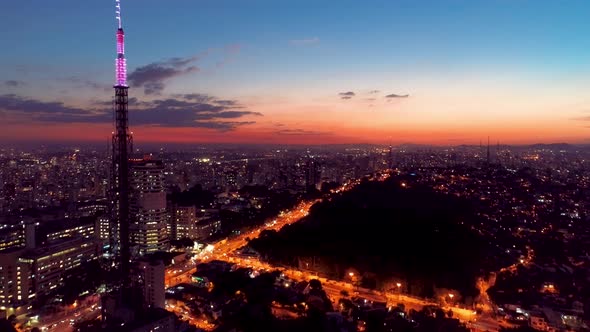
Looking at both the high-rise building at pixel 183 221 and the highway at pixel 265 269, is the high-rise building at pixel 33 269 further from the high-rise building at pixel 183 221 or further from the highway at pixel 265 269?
the high-rise building at pixel 183 221

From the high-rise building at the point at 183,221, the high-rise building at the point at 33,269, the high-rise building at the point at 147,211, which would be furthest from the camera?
the high-rise building at the point at 183,221

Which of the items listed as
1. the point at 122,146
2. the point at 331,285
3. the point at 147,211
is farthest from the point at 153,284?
the point at 147,211

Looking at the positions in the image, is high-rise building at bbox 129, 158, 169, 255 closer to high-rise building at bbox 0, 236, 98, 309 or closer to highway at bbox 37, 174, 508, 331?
highway at bbox 37, 174, 508, 331

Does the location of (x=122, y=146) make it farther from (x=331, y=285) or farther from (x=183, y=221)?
(x=183, y=221)

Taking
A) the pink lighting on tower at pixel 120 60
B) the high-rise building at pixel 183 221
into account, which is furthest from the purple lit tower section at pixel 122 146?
the high-rise building at pixel 183 221

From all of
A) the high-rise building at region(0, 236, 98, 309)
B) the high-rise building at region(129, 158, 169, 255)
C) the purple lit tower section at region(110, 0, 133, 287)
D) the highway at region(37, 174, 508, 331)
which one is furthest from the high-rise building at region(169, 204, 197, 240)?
the purple lit tower section at region(110, 0, 133, 287)

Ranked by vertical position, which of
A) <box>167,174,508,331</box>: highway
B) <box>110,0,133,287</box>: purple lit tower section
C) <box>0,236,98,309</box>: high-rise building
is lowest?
<box>167,174,508,331</box>: highway
